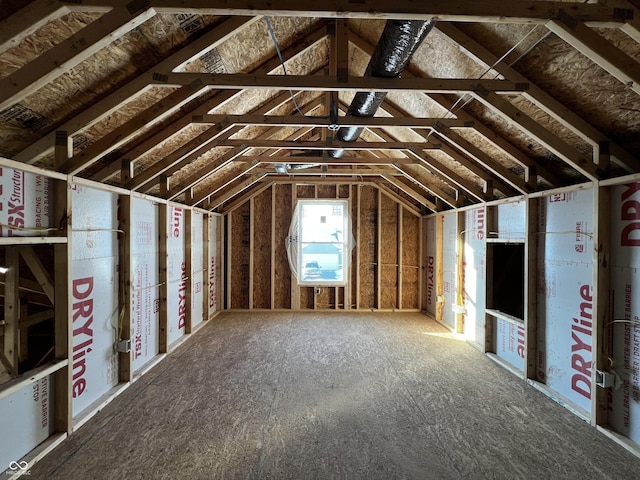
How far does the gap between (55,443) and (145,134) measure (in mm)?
2725

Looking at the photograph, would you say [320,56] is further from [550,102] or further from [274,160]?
[550,102]

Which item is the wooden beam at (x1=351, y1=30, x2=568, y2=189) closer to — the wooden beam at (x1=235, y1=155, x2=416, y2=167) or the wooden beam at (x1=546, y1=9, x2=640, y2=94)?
the wooden beam at (x1=546, y1=9, x2=640, y2=94)

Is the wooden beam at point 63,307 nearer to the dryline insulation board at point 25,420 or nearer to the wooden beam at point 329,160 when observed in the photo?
the dryline insulation board at point 25,420

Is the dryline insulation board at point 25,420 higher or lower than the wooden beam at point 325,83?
lower

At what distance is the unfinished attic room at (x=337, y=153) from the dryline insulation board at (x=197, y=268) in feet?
2.12

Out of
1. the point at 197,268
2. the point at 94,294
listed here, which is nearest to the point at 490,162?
the point at 94,294

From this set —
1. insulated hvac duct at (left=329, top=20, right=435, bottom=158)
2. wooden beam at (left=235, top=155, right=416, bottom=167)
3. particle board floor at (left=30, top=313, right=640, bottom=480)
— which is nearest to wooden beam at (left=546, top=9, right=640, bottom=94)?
insulated hvac duct at (left=329, top=20, right=435, bottom=158)

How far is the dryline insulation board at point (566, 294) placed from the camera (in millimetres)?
2881

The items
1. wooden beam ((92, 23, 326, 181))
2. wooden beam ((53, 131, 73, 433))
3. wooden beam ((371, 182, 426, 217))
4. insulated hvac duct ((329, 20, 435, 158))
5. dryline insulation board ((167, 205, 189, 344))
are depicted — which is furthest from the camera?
wooden beam ((371, 182, 426, 217))

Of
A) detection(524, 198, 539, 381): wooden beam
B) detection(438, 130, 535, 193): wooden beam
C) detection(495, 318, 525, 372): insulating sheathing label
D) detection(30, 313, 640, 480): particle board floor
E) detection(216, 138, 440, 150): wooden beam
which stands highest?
detection(216, 138, 440, 150): wooden beam

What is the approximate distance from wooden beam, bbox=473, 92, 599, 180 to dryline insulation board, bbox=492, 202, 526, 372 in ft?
3.52

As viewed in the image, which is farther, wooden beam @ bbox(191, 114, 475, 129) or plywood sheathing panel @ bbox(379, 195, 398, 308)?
plywood sheathing panel @ bbox(379, 195, 398, 308)

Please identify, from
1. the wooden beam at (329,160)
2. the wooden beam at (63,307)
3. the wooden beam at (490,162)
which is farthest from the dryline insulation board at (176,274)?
the wooden beam at (490,162)

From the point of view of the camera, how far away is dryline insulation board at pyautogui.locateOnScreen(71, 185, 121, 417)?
2725 mm
